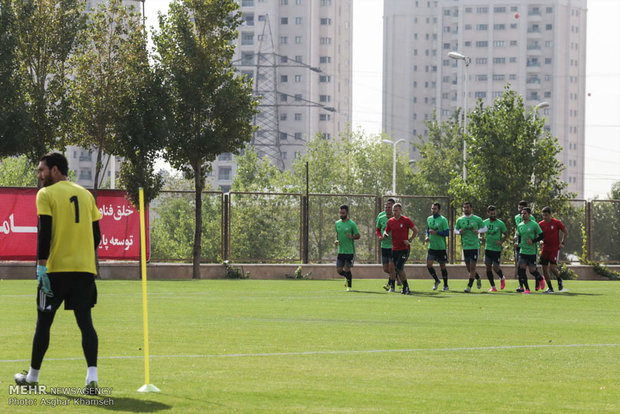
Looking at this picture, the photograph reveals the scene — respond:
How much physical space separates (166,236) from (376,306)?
656 inches

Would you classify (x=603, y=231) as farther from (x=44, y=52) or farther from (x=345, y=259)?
(x=44, y=52)

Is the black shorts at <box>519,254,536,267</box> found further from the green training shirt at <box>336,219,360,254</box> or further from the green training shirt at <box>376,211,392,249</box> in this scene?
the green training shirt at <box>336,219,360,254</box>

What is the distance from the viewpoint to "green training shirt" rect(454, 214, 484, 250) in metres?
26.0

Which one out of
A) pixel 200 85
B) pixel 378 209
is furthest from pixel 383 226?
pixel 378 209

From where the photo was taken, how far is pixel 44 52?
107 ft

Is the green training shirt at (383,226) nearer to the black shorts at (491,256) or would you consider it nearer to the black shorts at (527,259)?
the black shorts at (491,256)

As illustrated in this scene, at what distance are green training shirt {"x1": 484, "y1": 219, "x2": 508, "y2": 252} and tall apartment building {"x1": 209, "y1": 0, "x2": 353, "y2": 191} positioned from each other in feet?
413

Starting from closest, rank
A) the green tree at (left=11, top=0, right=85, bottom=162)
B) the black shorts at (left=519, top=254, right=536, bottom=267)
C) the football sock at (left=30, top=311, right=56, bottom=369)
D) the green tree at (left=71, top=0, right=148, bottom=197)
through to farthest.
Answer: the football sock at (left=30, top=311, right=56, bottom=369), the black shorts at (left=519, top=254, right=536, bottom=267), the green tree at (left=11, top=0, right=85, bottom=162), the green tree at (left=71, top=0, right=148, bottom=197)

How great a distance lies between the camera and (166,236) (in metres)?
35.2

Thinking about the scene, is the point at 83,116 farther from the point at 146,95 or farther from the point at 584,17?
the point at 584,17

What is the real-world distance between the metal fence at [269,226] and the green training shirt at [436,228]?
7944 mm

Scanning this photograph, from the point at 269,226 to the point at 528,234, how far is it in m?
13.2

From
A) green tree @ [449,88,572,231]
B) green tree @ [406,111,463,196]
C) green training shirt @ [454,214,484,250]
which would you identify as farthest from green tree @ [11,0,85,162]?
green tree @ [406,111,463,196]

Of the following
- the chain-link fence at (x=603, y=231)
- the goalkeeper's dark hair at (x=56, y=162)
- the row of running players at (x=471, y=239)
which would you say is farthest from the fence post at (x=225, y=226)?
the goalkeeper's dark hair at (x=56, y=162)
